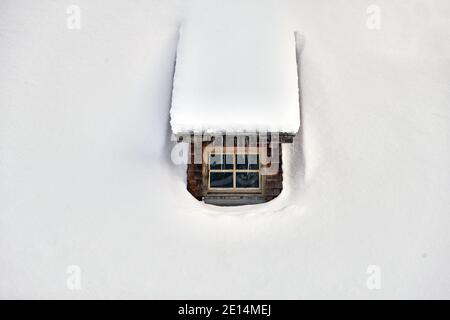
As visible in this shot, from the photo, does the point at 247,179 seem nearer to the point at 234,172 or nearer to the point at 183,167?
the point at 234,172

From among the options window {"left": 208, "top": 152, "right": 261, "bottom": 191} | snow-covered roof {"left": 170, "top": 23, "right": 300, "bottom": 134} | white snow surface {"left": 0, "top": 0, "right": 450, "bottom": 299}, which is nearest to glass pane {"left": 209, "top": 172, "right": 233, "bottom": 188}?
window {"left": 208, "top": 152, "right": 261, "bottom": 191}

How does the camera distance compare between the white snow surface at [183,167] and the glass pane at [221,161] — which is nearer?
the white snow surface at [183,167]

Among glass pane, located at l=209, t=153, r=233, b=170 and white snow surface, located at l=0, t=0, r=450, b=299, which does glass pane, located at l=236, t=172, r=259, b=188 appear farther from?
white snow surface, located at l=0, t=0, r=450, b=299

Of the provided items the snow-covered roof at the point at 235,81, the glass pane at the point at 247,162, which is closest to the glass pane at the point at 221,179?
the glass pane at the point at 247,162

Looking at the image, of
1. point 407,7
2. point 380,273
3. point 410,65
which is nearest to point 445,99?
point 410,65

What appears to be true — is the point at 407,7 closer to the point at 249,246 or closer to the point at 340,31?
the point at 340,31

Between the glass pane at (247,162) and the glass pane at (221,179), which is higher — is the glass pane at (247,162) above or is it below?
above

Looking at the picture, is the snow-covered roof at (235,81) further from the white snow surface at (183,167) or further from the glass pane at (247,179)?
the glass pane at (247,179)
